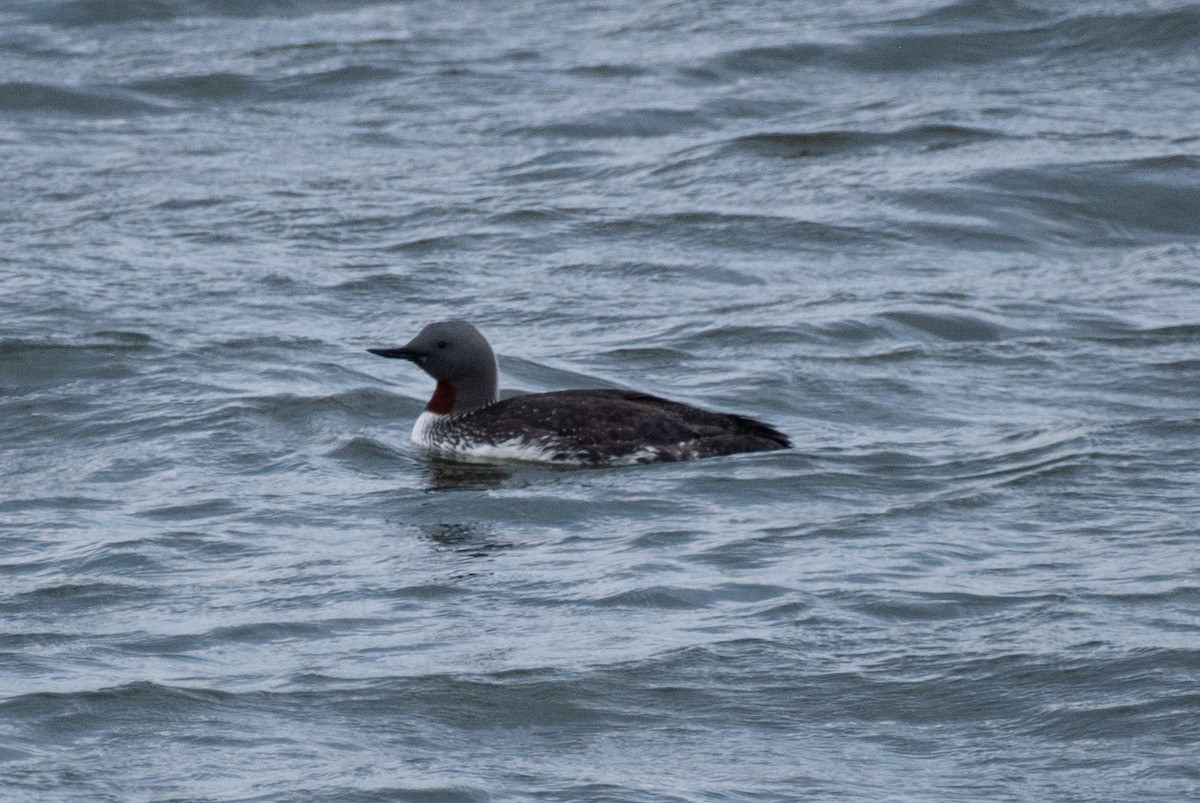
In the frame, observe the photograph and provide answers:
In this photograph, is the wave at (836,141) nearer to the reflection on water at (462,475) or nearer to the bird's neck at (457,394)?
the bird's neck at (457,394)

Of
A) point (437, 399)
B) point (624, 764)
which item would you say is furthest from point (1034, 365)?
point (624, 764)

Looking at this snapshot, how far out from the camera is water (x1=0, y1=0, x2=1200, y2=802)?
7.09m

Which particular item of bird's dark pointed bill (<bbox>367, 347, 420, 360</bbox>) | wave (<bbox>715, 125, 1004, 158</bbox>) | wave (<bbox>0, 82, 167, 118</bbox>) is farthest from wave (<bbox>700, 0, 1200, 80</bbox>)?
bird's dark pointed bill (<bbox>367, 347, 420, 360</bbox>)

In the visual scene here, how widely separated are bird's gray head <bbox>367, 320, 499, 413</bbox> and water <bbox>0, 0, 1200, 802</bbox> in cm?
36

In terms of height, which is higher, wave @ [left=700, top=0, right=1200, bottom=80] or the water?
wave @ [left=700, top=0, right=1200, bottom=80]

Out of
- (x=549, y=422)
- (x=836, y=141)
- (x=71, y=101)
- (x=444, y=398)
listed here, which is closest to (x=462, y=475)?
(x=549, y=422)

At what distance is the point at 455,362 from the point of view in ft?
37.1

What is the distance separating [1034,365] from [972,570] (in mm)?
3735

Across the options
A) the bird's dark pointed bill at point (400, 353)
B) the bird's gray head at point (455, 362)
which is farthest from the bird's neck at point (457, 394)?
the bird's dark pointed bill at point (400, 353)

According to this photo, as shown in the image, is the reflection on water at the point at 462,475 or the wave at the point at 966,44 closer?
the reflection on water at the point at 462,475

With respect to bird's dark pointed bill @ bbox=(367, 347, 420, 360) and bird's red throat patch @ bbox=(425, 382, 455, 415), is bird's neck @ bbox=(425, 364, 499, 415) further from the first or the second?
bird's dark pointed bill @ bbox=(367, 347, 420, 360)

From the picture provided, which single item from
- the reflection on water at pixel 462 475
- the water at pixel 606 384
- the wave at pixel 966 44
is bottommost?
the reflection on water at pixel 462 475

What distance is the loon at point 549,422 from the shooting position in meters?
10.5

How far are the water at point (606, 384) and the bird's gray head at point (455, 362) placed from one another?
357mm
